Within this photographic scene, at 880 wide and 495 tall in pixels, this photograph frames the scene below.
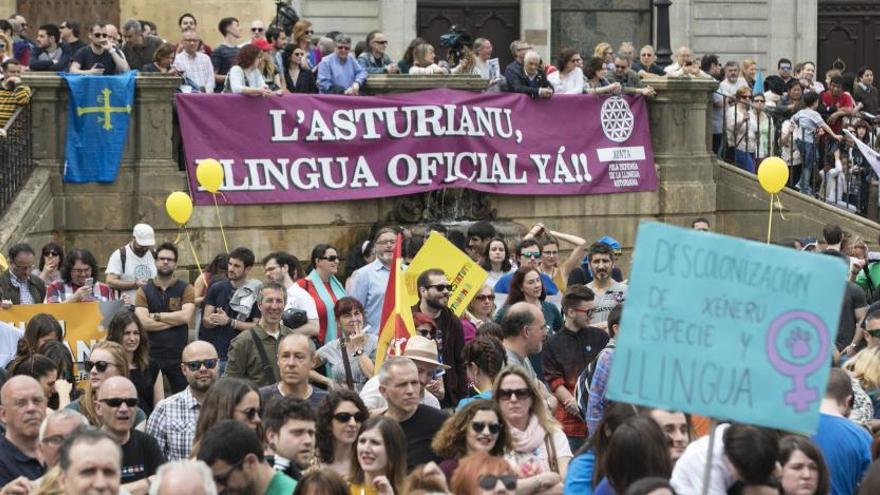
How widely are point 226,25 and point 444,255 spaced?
7.01 m

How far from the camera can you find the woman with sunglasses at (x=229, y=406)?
407 inches

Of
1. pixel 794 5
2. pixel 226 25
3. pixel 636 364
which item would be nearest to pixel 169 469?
pixel 636 364

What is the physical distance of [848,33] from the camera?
33969mm

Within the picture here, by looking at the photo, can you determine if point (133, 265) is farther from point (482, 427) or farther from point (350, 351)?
point (482, 427)

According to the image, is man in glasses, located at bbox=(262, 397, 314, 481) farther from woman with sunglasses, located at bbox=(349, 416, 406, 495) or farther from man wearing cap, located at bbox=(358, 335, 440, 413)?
man wearing cap, located at bbox=(358, 335, 440, 413)

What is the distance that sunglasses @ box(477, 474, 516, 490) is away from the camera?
9125 millimetres

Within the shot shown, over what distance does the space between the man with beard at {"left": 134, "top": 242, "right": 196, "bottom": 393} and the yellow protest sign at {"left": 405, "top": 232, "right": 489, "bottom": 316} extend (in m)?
1.58

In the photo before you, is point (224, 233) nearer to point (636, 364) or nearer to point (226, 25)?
point (226, 25)

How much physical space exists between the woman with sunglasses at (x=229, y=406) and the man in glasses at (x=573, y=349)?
348 centimetres

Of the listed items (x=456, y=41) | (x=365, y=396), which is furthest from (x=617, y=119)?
(x=365, y=396)

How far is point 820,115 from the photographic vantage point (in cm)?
2406

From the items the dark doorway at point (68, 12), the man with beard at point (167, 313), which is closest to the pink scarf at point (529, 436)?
the man with beard at point (167, 313)

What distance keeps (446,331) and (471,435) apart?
3611 millimetres

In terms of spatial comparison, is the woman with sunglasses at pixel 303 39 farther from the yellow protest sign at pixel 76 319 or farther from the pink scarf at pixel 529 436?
the pink scarf at pixel 529 436
